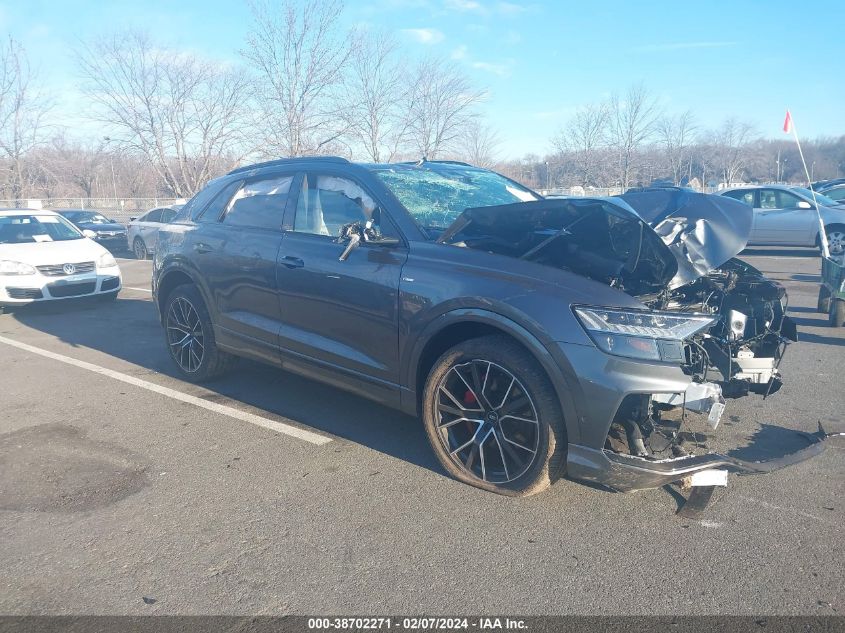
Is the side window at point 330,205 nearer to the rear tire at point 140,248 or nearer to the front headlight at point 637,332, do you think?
the front headlight at point 637,332

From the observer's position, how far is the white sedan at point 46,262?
8992mm

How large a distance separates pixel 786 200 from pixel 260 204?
46.7 ft

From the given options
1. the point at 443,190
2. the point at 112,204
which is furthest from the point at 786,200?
the point at 112,204

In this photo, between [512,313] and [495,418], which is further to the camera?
[495,418]

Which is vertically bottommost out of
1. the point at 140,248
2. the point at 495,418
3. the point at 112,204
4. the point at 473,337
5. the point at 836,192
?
the point at 140,248

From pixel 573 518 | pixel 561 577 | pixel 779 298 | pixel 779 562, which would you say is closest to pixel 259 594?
pixel 561 577

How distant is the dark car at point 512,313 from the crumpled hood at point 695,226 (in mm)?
14

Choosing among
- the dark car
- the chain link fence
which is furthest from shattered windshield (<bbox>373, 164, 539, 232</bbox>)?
the chain link fence

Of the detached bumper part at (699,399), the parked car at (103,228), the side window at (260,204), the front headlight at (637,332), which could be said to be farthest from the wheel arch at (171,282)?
the parked car at (103,228)

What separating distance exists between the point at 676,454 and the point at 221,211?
3948 mm

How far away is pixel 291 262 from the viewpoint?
14.9 feet

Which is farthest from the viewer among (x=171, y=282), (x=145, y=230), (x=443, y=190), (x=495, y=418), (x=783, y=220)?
(x=145, y=230)

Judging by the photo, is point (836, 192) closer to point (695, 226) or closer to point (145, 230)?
point (695, 226)

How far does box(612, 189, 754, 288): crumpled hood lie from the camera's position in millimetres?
3816
